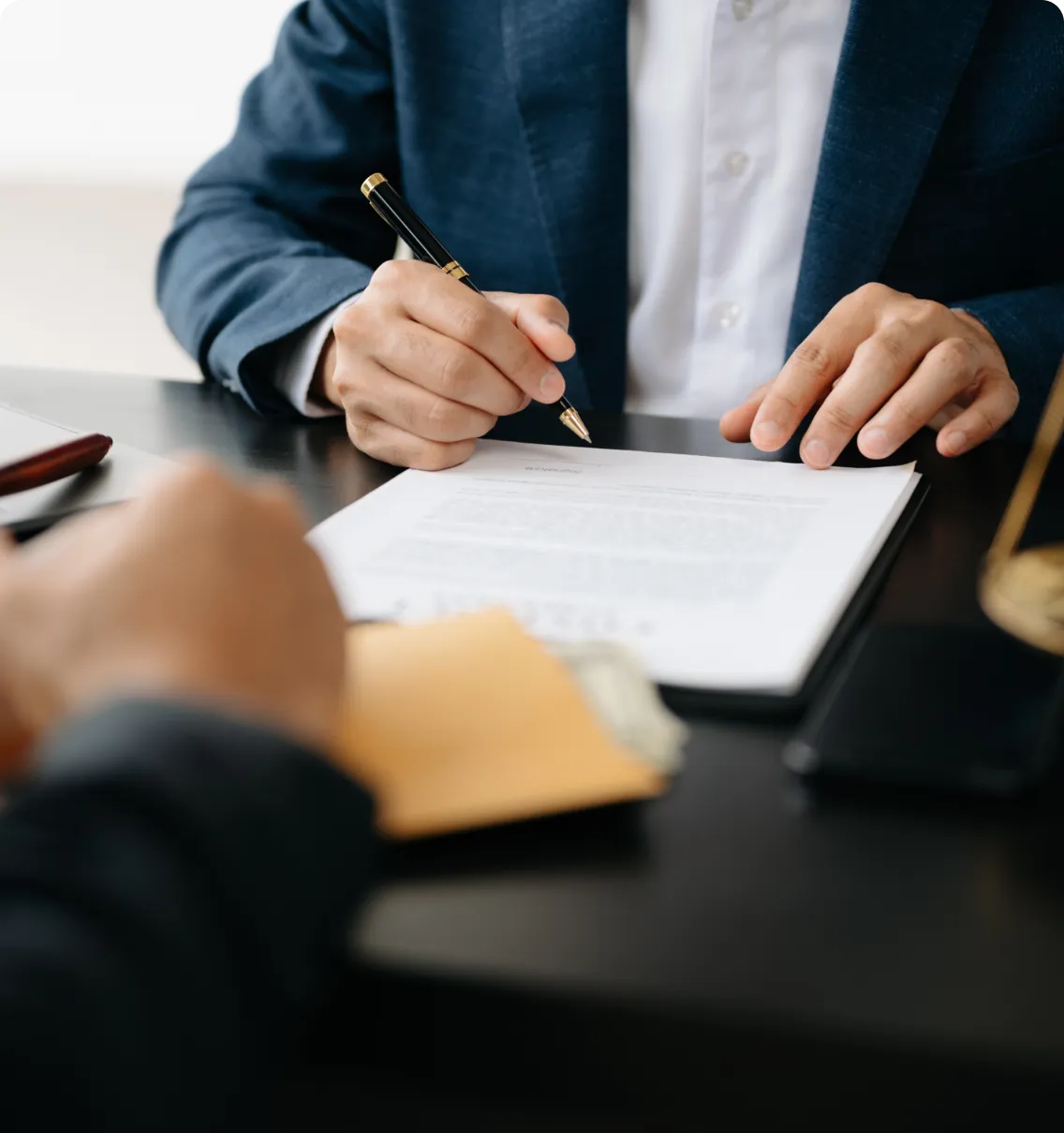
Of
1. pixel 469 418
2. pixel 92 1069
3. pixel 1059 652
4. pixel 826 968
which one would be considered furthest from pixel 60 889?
pixel 469 418

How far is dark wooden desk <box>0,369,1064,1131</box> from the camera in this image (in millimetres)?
295

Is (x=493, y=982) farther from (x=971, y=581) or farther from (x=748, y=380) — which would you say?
(x=748, y=380)

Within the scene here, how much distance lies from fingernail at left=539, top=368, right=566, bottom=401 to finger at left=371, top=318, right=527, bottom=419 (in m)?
0.02

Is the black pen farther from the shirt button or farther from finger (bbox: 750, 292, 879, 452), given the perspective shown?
the shirt button

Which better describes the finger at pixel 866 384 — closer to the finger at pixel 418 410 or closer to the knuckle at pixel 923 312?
the knuckle at pixel 923 312

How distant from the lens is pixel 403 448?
806 mm

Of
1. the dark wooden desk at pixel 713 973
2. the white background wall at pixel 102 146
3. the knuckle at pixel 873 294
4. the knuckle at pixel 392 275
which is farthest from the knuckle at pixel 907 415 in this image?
the white background wall at pixel 102 146

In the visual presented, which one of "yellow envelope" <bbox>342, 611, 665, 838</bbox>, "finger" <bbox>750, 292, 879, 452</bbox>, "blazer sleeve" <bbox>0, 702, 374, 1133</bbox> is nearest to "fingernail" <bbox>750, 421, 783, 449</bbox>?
"finger" <bbox>750, 292, 879, 452</bbox>

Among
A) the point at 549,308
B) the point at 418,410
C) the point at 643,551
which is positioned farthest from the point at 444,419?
the point at 643,551

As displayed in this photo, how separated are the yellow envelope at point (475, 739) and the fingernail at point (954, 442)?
0.47 meters

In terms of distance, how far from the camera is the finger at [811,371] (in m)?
0.80

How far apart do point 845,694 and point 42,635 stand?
27cm

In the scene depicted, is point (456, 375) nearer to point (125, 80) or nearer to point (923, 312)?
point (923, 312)

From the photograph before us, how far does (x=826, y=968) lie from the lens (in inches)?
12.4
